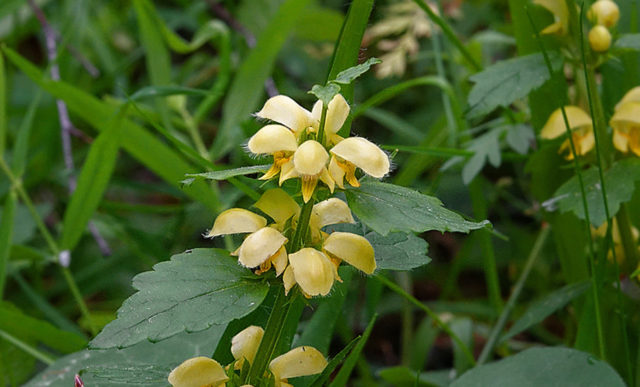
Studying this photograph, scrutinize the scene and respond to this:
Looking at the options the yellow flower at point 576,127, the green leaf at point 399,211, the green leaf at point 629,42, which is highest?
the green leaf at point 629,42

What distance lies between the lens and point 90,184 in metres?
1.02

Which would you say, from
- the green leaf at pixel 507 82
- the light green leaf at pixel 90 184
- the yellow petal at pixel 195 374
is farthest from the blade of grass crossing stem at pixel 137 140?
the yellow petal at pixel 195 374

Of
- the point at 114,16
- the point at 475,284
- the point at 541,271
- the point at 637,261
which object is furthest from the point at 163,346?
the point at 114,16

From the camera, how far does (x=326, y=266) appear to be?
47 cm

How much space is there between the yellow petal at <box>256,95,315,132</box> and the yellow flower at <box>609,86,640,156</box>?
0.48 m

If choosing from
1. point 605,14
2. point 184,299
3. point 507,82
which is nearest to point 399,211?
point 184,299

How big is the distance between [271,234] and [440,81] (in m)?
0.72

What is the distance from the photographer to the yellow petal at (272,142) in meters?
0.48

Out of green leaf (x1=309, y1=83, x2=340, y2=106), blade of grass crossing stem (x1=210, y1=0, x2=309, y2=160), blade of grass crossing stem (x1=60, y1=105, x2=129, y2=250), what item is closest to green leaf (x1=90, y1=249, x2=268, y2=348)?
green leaf (x1=309, y1=83, x2=340, y2=106)

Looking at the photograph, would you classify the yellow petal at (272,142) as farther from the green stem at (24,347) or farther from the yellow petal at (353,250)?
the green stem at (24,347)

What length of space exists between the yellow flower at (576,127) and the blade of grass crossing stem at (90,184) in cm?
58

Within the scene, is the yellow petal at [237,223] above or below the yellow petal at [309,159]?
below

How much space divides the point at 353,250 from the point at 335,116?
96mm

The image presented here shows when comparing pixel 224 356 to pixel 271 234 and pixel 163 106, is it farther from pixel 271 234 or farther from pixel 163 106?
pixel 163 106
